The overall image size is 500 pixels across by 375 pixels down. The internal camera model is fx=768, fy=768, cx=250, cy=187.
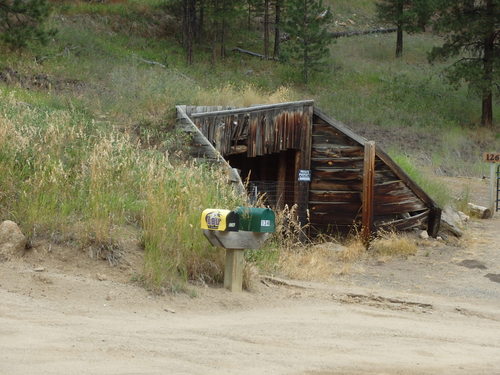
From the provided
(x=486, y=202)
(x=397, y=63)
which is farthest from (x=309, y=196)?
(x=397, y=63)

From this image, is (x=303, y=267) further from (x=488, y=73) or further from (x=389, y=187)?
(x=488, y=73)

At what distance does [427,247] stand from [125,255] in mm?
9245

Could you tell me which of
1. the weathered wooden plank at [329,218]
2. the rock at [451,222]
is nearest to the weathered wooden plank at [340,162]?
the weathered wooden plank at [329,218]

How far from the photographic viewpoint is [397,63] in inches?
1666

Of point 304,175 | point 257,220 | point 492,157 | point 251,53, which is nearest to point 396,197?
point 304,175

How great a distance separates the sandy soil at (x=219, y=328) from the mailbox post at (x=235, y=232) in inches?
8.4

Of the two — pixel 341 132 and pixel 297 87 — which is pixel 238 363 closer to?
pixel 341 132

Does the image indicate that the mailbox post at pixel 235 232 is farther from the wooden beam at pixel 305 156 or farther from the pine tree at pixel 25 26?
the pine tree at pixel 25 26

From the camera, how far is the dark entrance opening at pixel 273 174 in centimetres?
1630

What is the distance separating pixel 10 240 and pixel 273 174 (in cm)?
1131

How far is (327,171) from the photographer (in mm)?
16266

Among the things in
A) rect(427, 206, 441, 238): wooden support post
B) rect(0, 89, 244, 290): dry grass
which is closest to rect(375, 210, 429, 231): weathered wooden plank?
rect(427, 206, 441, 238): wooden support post

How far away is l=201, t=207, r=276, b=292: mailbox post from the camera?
7305mm

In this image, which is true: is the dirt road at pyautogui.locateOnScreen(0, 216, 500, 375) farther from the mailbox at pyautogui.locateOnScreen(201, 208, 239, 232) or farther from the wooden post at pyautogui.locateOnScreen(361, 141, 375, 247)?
the wooden post at pyautogui.locateOnScreen(361, 141, 375, 247)
